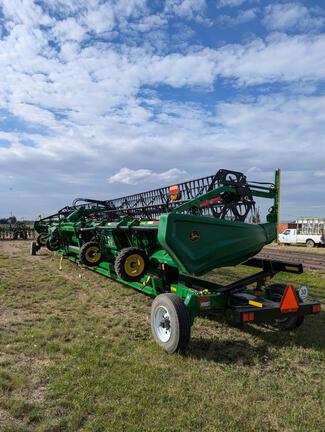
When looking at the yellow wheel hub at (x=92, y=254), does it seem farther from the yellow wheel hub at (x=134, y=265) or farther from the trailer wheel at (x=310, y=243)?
the trailer wheel at (x=310, y=243)

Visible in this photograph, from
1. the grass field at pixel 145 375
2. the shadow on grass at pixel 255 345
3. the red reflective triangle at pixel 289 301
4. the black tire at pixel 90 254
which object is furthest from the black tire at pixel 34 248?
the red reflective triangle at pixel 289 301

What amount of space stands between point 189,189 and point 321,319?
331cm

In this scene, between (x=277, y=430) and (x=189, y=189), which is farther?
(x=189, y=189)

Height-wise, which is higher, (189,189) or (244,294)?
(189,189)

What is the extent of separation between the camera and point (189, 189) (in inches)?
298

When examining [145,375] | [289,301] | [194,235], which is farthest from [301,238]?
[145,375]

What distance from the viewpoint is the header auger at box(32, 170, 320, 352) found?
4980mm

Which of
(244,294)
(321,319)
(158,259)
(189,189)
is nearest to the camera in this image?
(244,294)

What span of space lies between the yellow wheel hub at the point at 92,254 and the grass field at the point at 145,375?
2.43 m

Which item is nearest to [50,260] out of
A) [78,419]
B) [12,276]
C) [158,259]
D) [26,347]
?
[12,276]

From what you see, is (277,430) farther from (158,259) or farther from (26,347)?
(158,259)

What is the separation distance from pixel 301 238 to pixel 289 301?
28.7 metres

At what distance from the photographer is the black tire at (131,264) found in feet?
22.9

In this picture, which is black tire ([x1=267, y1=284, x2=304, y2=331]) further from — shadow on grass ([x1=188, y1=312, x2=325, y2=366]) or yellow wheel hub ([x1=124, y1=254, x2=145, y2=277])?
yellow wheel hub ([x1=124, y1=254, x2=145, y2=277])
